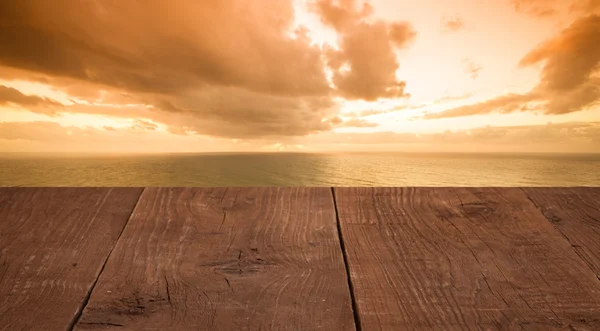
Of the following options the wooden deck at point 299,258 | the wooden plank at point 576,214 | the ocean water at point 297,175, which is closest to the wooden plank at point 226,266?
the wooden deck at point 299,258

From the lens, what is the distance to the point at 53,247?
3.73 ft

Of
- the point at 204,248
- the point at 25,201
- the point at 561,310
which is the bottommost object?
the point at 561,310

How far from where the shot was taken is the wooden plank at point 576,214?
1156 mm

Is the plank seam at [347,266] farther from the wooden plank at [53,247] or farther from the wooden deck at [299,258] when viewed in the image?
the wooden plank at [53,247]

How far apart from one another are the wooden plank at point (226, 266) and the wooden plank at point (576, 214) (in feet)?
2.46

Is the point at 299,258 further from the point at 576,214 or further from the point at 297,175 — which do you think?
the point at 297,175

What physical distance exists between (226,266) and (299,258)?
0.20 m

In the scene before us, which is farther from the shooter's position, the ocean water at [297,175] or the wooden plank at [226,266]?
the ocean water at [297,175]

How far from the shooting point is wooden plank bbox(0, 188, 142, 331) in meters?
0.90

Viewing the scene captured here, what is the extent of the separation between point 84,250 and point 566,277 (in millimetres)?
1351

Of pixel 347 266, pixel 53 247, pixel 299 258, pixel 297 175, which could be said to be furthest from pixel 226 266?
pixel 297 175

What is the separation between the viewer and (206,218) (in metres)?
1.28

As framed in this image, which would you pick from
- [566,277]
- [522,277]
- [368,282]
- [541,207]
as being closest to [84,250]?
[368,282]

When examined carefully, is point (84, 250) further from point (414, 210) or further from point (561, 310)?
point (561, 310)
